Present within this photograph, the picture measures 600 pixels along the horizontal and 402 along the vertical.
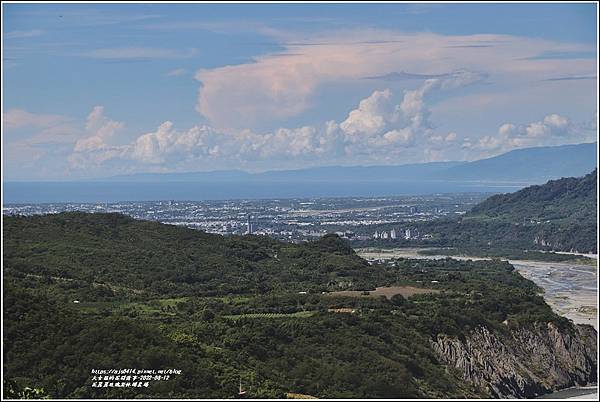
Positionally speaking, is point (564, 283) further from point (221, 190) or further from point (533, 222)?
point (221, 190)

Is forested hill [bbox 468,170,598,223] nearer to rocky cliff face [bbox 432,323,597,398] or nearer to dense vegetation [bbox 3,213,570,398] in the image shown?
dense vegetation [bbox 3,213,570,398]

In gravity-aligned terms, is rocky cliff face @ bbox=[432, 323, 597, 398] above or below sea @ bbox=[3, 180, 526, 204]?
below

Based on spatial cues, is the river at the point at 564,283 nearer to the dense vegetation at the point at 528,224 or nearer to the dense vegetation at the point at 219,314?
the dense vegetation at the point at 219,314

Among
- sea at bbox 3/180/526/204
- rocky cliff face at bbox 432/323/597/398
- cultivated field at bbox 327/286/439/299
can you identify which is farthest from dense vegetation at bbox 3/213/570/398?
sea at bbox 3/180/526/204

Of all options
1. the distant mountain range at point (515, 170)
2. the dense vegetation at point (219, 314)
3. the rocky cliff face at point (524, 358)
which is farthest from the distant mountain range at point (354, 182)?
the rocky cliff face at point (524, 358)

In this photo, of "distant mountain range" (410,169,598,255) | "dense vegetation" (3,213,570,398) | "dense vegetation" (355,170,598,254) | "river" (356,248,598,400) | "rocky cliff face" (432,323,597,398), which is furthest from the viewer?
"distant mountain range" (410,169,598,255)

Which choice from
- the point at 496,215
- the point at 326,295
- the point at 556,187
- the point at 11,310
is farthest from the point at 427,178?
the point at 11,310
